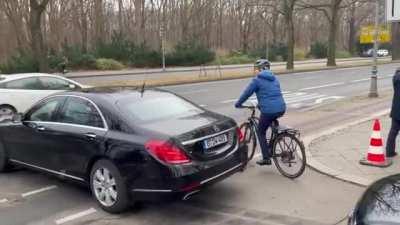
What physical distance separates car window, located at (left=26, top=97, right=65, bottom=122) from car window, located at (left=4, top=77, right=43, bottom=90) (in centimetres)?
639

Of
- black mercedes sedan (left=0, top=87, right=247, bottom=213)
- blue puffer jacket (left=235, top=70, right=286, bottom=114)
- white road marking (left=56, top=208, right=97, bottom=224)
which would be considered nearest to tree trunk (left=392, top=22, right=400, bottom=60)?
blue puffer jacket (left=235, top=70, right=286, bottom=114)

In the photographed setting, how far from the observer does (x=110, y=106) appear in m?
5.90

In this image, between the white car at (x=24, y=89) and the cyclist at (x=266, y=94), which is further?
the white car at (x=24, y=89)

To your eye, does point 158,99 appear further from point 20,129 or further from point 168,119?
point 20,129

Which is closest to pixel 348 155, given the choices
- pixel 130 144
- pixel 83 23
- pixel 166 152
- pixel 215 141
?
pixel 215 141

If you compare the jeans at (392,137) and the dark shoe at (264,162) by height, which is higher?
the jeans at (392,137)

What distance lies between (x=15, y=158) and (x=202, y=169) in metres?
3.29

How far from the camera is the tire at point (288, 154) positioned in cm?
689

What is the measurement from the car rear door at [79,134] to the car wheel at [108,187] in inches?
7.1

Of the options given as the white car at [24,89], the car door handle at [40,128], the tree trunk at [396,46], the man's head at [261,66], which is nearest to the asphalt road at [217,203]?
the car door handle at [40,128]

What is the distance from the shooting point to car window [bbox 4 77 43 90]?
42.4 ft

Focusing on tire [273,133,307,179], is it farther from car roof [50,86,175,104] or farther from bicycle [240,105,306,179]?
car roof [50,86,175,104]

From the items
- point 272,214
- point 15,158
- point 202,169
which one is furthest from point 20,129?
point 272,214

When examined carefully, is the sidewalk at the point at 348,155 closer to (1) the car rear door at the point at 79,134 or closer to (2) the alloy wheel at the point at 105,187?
(2) the alloy wheel at the point at 105,187
